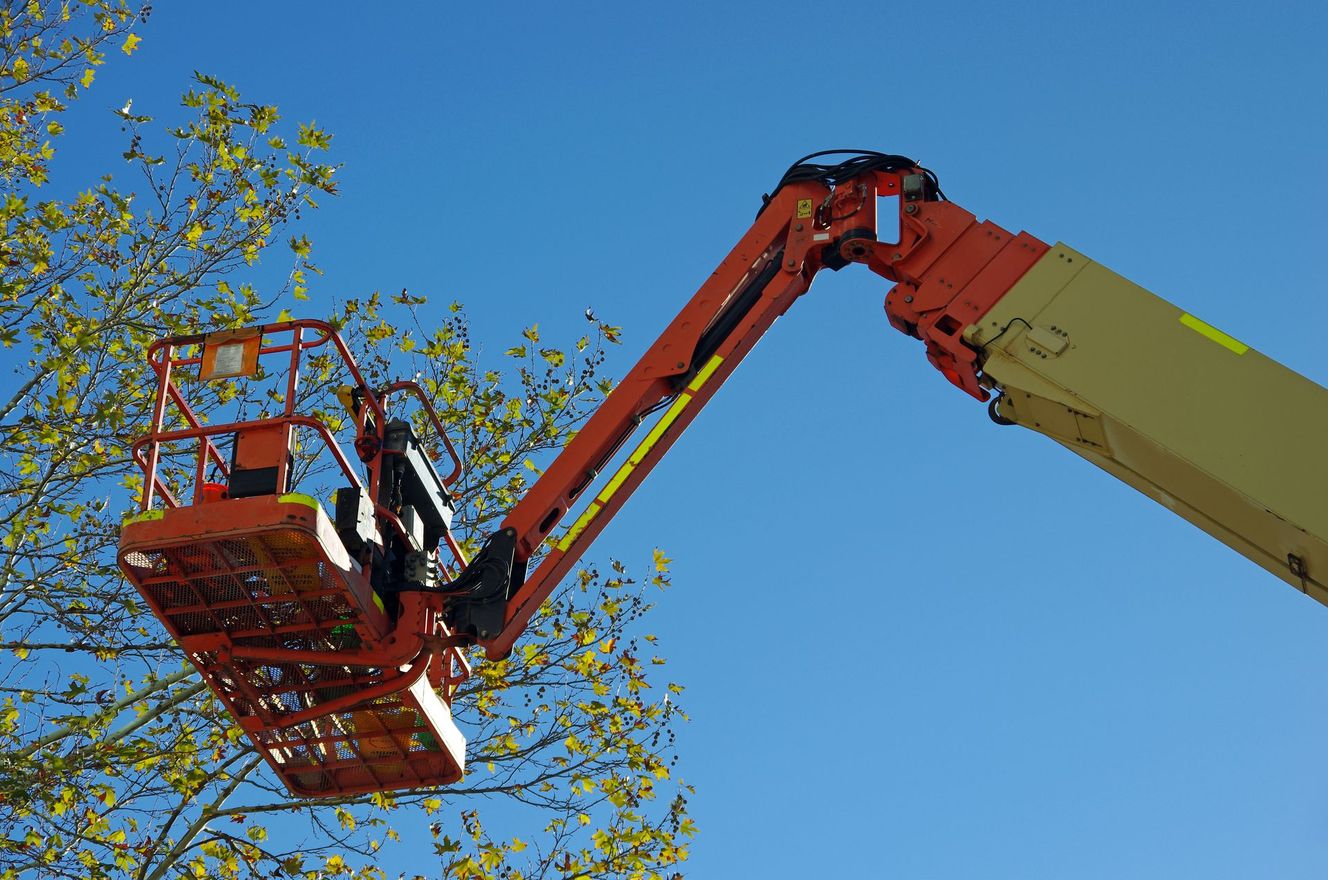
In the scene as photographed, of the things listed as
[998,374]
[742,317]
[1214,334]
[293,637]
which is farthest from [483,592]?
[1214,334]

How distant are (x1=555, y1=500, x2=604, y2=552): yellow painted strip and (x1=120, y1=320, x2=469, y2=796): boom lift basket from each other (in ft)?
2.66

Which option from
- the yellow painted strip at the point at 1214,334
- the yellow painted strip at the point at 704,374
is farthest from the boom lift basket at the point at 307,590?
the yellow painted strip at the point at 1214,334

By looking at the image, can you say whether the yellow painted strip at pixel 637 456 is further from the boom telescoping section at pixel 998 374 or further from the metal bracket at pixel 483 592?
the metal bracket at pixel 483 592

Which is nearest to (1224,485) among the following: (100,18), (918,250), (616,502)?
(918,250)

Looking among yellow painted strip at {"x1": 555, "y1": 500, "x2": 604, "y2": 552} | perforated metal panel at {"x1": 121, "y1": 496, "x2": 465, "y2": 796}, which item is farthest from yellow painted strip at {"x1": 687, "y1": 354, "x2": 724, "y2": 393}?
perforated metal panel at {"x1": 121, "y1": 496, "x2": 465, "y2": 796}

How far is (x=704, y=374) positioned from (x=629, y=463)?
695 mm

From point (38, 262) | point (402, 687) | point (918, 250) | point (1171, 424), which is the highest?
point (38, 262)

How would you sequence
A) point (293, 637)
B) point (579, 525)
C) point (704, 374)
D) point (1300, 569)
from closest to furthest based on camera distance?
point (1300, 569) → point (293, 637) → point (579, 525) → point (704, 374)

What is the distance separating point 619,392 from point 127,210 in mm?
6851

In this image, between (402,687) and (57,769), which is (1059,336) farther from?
(57,769)

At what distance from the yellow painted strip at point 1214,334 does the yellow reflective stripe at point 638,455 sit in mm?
2718

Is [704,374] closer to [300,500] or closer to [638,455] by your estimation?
[638,455]

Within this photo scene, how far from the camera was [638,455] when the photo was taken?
9.36 meters

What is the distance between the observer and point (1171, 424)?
7.64 metres
